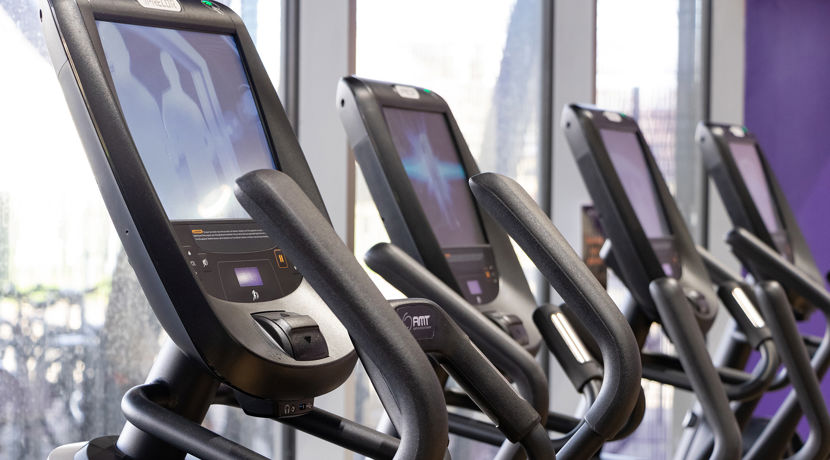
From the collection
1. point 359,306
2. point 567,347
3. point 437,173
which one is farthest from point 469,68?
point 359,306

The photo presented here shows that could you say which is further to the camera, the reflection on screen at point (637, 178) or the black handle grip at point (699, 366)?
the reflection on screen at point (637, 178)

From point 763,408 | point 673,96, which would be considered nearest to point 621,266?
point 673,96

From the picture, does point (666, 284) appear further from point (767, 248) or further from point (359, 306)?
point (359, 306)

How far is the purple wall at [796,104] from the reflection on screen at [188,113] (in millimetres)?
4234

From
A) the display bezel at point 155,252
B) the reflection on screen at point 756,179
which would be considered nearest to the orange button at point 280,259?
the display bezel at point 155,252

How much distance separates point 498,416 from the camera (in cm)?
110

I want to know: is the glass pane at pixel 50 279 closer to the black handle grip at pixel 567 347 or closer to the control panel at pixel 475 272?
the control panel at pixel 475 272

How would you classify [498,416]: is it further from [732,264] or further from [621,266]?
[732,264]

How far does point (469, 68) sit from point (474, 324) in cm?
236

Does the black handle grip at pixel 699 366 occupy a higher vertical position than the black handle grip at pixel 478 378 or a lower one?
lower

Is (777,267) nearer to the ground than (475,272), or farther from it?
nearer to the ground

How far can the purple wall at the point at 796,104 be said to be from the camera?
514 centimetres

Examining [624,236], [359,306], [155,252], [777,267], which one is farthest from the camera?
[777,267]

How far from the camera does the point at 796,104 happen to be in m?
5.16
